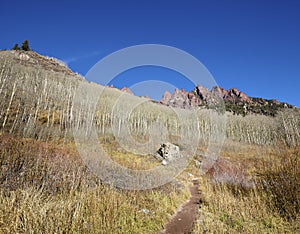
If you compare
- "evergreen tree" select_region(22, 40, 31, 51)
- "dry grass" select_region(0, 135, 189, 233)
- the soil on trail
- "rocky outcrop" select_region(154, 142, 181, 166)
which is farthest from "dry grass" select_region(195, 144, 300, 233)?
"evergreen tree" select_region(22, 40, 31, 51)

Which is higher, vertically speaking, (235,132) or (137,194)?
(235,132)

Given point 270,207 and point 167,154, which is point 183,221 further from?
point 167,154

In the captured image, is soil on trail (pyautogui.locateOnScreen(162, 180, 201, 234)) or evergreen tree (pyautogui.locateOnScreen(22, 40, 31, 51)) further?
evergreen tree (pyautogui.locateOnScreen(22, 40, 31, 51))

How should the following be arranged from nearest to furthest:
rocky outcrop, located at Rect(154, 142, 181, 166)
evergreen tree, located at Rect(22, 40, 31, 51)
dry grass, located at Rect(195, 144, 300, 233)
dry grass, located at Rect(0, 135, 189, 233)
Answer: dry grass, located at Rect(0, 135, 189, 233), dry grass, located at Rect(195, 144, 300, 233), rocky outcrop, located at Rect(154, 142, 181, 166), evergreen tree, located at Rect(22, 40, 31, 51)

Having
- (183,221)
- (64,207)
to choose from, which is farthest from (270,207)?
(64,207)

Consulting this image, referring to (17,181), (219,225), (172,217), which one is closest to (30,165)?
(17,181)

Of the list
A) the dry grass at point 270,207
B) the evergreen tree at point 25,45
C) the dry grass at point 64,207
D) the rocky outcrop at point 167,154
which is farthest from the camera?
the evergreen tree at point 25,45

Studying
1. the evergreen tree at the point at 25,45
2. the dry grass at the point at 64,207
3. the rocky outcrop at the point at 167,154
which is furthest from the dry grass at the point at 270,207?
the evergreen tree at the point at 25,45

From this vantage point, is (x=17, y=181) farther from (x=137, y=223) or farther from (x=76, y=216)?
(x=137, y=223)

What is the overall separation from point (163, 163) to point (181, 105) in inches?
397

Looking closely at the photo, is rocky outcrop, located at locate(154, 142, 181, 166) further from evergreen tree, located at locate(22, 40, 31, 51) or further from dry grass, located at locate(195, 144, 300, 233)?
evergreen tree, located at locate(22, 40, 31, 51)

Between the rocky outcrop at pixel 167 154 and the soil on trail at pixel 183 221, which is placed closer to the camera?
the soil on trail at pixel 183 221

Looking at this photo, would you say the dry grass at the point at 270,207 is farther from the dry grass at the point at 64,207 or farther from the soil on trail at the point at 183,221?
the dry grass at the point at 64,207

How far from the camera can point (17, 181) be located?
18.1 feet
